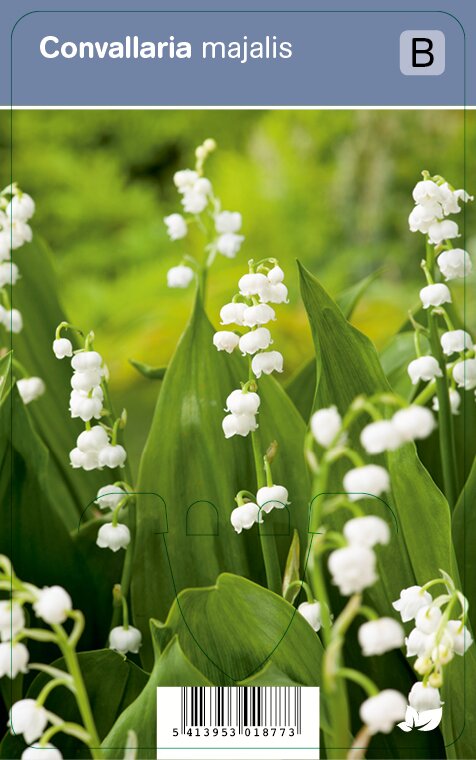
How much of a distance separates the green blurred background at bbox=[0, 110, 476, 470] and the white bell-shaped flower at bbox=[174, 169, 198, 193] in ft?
0.04

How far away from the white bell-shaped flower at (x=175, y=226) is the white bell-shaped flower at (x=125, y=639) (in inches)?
12.6

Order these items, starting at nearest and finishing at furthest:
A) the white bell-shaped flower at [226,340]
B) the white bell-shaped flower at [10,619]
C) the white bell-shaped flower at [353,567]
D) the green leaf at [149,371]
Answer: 1. the white bell-shaped flower at [353,567]
2. the white bell-shaped flower at [10,619]
3. the white bell-shaped flower at [226,340]
4. the green leaf at [149,371]

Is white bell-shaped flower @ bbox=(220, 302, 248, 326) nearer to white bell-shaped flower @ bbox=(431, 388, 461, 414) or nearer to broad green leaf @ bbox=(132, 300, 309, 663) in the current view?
broad green leaf @ bbox=(132, 300, 309, 663)

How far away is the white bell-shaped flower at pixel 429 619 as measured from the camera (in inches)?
22.3

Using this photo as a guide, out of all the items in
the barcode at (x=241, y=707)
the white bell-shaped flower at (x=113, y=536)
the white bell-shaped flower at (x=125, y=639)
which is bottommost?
the barcode at (x=241, y=707)

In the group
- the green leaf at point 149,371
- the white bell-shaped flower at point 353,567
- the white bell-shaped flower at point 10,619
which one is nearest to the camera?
the white bell-shaped flower at point 353,567

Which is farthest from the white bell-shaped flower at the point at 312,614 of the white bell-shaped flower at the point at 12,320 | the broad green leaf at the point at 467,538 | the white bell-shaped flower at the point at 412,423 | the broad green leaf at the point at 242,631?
the white bell-shaped flower at the point at 12,320

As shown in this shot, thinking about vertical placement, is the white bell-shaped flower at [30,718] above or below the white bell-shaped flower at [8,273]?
below

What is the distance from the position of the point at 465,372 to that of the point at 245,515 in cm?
20

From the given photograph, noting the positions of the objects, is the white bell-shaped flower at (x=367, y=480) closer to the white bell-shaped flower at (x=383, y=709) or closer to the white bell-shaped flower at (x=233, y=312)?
the white bell-shaped flower at (x=383, y=709)

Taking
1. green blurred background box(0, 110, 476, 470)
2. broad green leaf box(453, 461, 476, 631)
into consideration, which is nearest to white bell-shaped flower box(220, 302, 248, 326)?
green blurred background box(0, 110, 476, 470)

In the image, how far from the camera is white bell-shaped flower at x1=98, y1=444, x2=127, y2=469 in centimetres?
66
